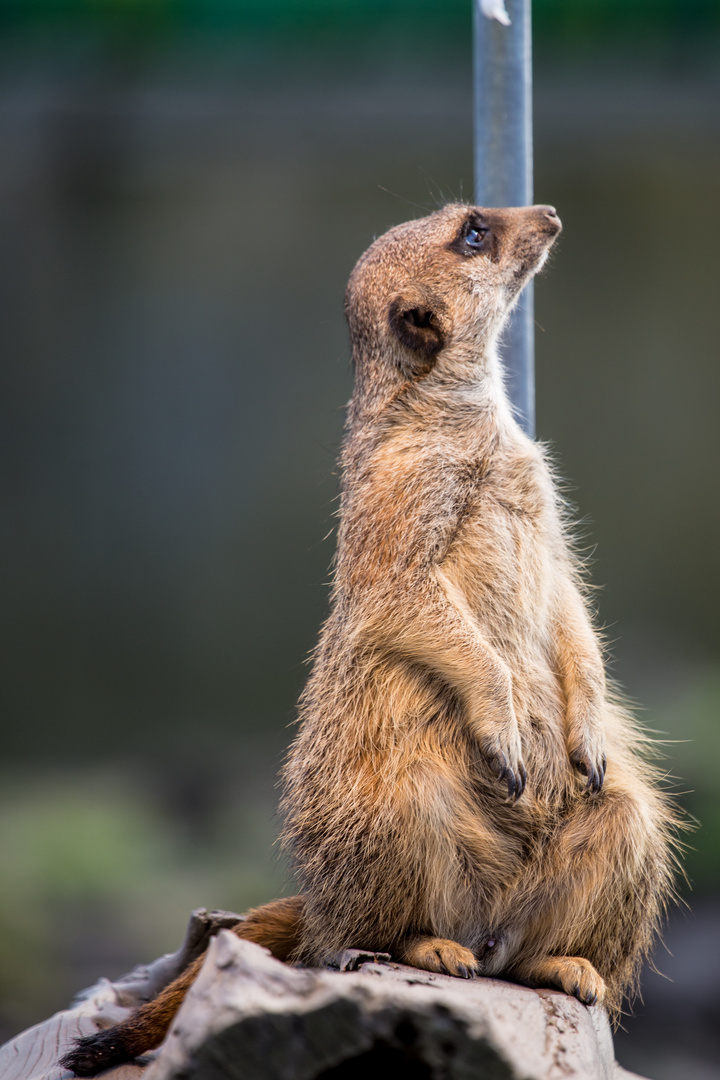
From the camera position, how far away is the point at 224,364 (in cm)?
525

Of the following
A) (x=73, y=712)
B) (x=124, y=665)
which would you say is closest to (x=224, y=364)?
(x=124, y=665)

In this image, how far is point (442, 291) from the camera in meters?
2.04

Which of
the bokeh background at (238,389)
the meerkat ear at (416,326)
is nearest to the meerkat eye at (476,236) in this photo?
the meerkat ear at (416,326)

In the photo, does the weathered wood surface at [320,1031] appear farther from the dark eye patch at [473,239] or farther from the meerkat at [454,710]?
the dark eye patch at [473,239]

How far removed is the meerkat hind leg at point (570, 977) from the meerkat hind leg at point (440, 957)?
0.40 ft

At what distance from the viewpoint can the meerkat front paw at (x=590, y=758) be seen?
6.19 feet

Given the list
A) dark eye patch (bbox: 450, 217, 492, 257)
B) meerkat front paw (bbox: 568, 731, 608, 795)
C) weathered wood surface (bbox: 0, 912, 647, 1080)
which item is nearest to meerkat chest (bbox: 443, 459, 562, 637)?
meerkat front paw (bbox: 568, 731, 608, 795)

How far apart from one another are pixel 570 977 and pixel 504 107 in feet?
5.91

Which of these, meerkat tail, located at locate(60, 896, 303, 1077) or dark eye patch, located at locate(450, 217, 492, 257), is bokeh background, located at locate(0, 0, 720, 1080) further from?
meerkat tail, located at locate(60, 896, 303, 1077)

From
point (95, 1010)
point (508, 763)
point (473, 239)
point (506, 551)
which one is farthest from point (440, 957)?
point (473, 239)

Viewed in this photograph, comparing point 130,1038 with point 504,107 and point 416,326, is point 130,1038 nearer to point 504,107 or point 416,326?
point 416,326

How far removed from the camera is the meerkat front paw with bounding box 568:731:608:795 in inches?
74.3

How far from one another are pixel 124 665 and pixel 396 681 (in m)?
4.08

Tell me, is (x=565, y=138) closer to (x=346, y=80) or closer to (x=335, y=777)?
(x=346, y=80)
